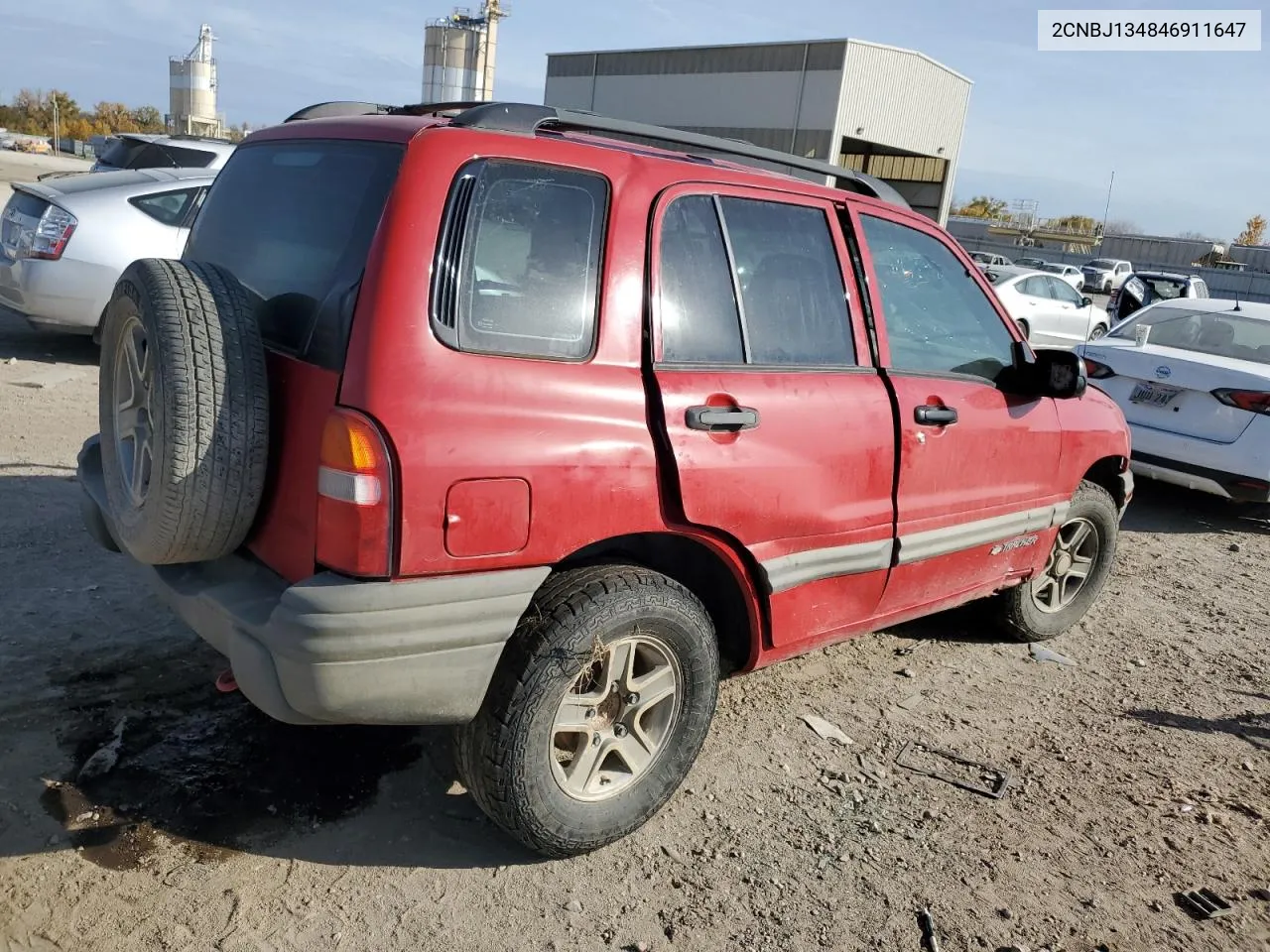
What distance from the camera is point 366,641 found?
2.35 metres

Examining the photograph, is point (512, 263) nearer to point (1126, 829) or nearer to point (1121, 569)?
point (1126, 829)

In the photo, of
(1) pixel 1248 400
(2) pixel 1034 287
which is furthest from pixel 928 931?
(2) pixel 1034 287

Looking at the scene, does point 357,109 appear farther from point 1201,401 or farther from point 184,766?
point 1201,401

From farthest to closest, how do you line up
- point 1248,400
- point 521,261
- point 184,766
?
point 1248,400 < point 184,766 < point 521,261

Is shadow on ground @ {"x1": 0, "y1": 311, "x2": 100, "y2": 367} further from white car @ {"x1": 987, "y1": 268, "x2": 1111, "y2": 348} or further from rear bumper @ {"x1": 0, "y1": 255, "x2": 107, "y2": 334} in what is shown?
white car @ {"x1": 987, "y1": 268, "x2": 1111, "y2": 348}

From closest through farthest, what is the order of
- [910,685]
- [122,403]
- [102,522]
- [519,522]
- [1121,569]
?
[519,522] → [122,403] → [102,522] → [910,685] → [1121,569]

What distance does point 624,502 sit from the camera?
8.87ft

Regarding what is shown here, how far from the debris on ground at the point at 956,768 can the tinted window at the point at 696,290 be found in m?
1.68

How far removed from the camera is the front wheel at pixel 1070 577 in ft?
15.3

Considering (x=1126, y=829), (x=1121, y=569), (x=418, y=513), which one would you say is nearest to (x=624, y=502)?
(x=418, y=513)

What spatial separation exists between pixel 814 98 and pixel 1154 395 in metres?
33.8

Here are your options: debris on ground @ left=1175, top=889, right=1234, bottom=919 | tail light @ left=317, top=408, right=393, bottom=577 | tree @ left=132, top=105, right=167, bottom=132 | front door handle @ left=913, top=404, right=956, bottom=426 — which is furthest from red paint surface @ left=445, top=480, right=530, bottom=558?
tree @ left=132, top=105, right=167, bottom=132

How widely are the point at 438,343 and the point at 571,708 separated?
1.10 metres

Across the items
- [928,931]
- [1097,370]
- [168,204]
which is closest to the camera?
[928,931]
